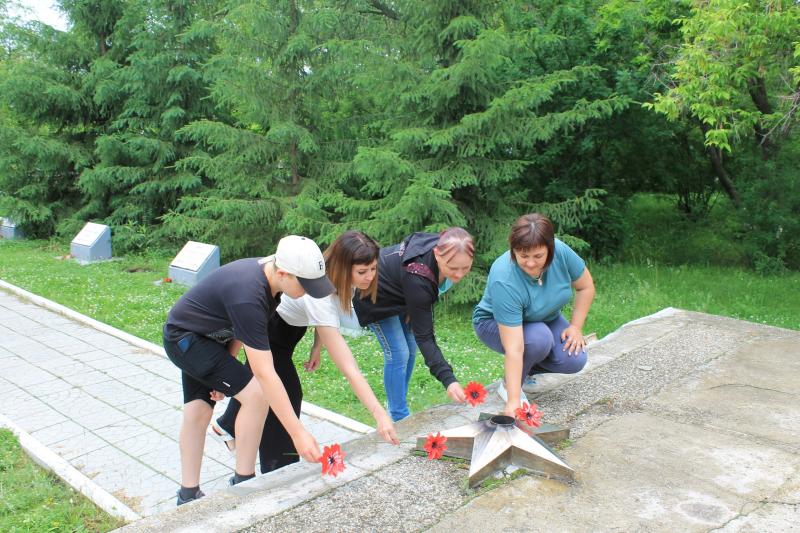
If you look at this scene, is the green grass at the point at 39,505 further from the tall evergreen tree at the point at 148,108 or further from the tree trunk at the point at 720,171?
the tree trunk at the point at 720,171

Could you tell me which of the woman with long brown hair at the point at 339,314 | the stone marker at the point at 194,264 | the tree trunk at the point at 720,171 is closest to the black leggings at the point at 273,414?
the woman with long brown hair at the point at 339,314

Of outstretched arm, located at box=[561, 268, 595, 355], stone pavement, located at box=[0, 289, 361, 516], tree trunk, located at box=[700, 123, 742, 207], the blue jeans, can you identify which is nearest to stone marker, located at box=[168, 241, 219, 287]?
stone pavement, located at box=[0, 289, 361, 516]

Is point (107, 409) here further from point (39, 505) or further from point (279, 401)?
point (279, 401)

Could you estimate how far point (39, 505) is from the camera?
11.4 ft

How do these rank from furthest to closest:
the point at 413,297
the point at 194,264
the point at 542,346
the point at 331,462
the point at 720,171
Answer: the point at 720,171
the point at 194,264
the point at 542,346
the point at 413,297
the point at 331,462

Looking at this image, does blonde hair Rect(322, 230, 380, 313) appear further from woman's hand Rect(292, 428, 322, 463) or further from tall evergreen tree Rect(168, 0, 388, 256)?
tall evergreen tree Rect(168, 0, 388, 256)

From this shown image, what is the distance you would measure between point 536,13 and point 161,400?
28.1ft

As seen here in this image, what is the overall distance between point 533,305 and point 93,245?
10.8 metres

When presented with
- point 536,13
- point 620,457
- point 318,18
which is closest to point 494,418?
point 620,457

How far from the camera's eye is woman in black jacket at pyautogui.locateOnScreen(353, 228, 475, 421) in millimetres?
3186

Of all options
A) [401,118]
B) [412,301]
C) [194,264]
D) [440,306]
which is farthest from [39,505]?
[194,264]

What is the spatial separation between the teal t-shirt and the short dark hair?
21 centimetres

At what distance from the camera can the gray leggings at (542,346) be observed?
358 cm

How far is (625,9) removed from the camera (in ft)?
34.9
